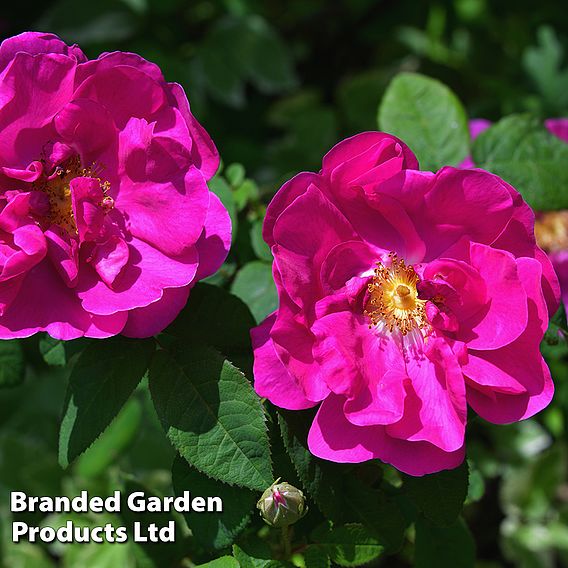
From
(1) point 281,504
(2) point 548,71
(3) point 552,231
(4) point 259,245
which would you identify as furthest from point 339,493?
(2) point 548,71

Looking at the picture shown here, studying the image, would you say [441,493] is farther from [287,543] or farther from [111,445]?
[111,445]

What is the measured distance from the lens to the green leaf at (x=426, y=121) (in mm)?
1507

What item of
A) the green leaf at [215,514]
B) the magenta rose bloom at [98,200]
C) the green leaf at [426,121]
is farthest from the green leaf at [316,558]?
the green leaf at [426,121]

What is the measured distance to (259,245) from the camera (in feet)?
4.74

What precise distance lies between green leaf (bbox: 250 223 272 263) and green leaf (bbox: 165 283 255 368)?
0.53 feet

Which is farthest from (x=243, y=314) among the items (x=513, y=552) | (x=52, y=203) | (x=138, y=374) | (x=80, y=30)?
(x=80, y=30)

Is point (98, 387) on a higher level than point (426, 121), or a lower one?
lower

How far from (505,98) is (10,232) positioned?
6.06 ft

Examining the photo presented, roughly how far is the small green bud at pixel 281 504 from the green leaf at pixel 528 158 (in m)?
0.73

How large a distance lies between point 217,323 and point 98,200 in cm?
26

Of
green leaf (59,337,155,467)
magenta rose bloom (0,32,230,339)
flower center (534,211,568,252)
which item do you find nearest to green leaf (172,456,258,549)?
green leaf (59,337,155,467)

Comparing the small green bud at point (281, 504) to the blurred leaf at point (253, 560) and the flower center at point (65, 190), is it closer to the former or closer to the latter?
the blurred leaf at point (253, 560)

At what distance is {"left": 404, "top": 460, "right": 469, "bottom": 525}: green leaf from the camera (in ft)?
3.87

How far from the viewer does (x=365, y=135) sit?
3.67 ft
